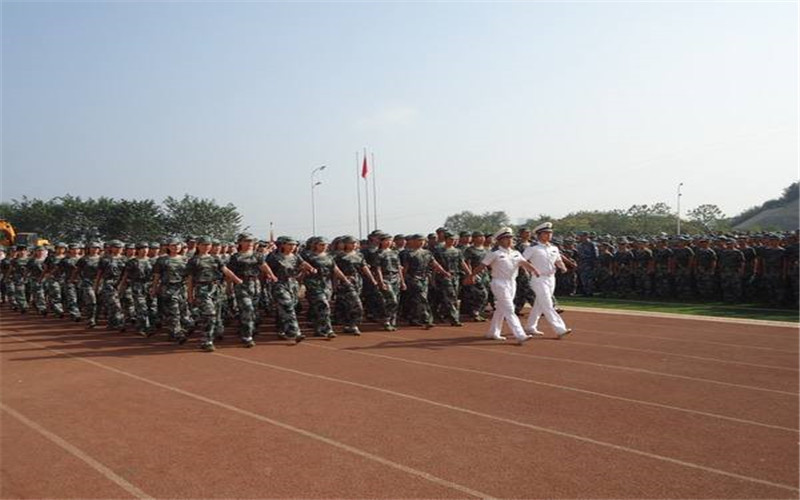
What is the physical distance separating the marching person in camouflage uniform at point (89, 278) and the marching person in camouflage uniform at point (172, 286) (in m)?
2.79

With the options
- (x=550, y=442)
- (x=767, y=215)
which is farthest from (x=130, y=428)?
(x=767, y=215)

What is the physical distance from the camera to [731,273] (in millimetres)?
15328

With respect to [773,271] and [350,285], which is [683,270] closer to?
[773,271]

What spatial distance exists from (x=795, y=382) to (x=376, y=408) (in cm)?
482

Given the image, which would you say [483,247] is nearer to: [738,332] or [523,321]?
[523,321]

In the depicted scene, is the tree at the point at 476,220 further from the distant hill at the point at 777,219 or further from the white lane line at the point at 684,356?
the white lane line at the point at 684,356

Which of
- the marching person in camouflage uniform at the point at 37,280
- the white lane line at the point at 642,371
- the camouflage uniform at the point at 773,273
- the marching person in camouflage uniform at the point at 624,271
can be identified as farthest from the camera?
the marching person in camouflage uniform at the point at 624,271

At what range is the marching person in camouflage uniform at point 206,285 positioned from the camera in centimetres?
936

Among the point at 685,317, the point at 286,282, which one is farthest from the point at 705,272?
the point at 286,282

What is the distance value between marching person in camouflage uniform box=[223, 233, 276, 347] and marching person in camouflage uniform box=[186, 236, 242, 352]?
191mm

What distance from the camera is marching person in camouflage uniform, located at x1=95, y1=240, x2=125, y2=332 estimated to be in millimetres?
11625

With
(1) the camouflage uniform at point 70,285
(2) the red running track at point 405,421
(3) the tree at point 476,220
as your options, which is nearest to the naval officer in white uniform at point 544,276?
(2) the red running track at point 405,421

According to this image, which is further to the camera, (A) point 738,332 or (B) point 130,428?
(A) point 738,332

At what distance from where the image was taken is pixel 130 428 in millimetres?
5367
